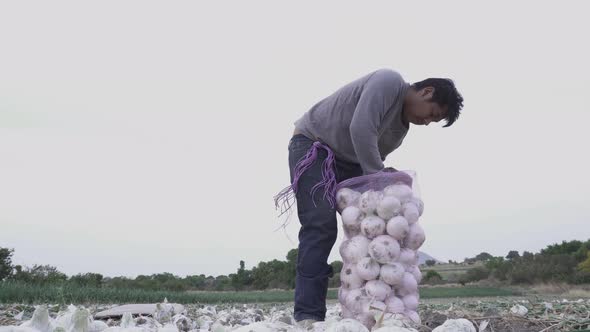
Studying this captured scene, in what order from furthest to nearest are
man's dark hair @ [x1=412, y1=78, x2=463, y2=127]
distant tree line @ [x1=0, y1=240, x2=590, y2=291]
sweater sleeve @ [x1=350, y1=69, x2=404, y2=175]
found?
distant tree line @ [x1=0, y1=240, x2=590, y2=291] < man's dark hair @ [x1=412, y1=78, x2=463, y2=127] < sweater sleeve @ [x1=350, y1=69, x2=404, y2=175]

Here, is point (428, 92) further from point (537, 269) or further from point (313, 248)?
point (537, 269)

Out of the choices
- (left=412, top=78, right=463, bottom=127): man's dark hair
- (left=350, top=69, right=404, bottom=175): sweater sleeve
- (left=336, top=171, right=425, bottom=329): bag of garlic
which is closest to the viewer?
(left=336, top=171, right=425, bottom=329): bag of garlic

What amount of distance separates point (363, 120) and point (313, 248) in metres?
A: 0.71

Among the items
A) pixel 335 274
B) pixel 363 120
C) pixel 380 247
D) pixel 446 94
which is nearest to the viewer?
pixel 380 247

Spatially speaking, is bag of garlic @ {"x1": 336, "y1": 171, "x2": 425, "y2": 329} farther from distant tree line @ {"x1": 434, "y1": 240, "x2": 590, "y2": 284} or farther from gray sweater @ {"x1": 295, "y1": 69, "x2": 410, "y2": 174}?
distant tree line @ {"x1": 434, "y1": 240, "x2": 590, "y2": 284}

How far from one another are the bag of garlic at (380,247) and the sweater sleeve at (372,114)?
0.37ft

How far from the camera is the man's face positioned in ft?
10.0

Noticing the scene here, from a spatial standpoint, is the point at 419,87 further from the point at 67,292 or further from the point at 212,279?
the point at 212,279

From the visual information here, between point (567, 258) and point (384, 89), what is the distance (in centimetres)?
1859

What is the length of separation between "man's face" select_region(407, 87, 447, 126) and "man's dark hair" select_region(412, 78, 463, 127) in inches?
0.9

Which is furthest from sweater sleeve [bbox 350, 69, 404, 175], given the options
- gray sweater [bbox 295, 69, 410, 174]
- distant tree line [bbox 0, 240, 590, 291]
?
distant tree line [bbox 0, 240, 590, 291]

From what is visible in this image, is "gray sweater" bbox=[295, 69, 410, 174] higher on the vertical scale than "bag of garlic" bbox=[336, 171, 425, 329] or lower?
higher

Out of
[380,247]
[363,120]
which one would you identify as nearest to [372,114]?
[363,120]

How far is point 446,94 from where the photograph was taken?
9.95 ft
